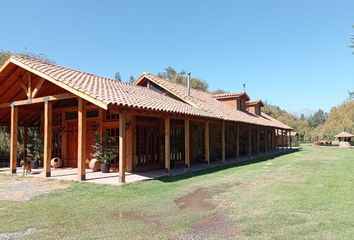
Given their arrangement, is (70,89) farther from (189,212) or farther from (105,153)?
(189,212)

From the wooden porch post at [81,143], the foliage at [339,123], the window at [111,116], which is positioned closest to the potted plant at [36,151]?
the window at [111,116]

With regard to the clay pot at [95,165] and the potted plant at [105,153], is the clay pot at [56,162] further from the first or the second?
the potted plant at [105,153]

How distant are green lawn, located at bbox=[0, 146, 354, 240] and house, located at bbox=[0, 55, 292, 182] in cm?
241

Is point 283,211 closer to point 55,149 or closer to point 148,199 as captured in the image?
point 148,199

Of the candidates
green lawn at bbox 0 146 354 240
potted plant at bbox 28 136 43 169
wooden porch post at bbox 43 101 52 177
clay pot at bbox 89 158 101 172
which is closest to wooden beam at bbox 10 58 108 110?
wooden porch post at bbox 43 101 52 177

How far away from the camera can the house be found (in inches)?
418

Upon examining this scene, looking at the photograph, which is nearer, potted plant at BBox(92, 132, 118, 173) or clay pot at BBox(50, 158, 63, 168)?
potted plant at BBox(92, 132, 118, 173)

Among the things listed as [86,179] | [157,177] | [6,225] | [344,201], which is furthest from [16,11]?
[344,201]

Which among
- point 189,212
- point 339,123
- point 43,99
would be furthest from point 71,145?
point 339,123

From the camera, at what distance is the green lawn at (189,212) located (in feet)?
16.6

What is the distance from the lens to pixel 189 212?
6449 millimetres

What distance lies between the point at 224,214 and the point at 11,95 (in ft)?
38.8

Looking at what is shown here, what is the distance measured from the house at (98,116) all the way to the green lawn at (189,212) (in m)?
2.41

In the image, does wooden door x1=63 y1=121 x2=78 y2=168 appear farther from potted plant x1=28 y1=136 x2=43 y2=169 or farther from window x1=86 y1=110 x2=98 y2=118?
window x1=86 y1=110 x2=98 y2=118
